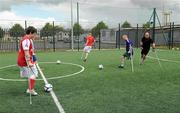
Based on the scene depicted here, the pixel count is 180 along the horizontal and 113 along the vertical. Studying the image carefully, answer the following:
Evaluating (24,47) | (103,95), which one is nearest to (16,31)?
(24,47)

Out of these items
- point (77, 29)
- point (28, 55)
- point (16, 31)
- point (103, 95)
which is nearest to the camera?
point (28, 55)

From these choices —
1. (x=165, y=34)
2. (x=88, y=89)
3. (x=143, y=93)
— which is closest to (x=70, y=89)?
(x=88, y=89)

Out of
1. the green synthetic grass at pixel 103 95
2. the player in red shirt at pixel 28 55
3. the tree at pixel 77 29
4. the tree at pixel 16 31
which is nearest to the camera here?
the green synthetic grass at pixel 103 95

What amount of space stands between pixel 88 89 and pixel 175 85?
116 inches

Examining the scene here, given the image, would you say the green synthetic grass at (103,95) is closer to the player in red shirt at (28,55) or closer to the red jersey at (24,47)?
the player in red shirt at (28,55)

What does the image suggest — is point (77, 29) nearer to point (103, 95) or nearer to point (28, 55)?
point (103, 95)

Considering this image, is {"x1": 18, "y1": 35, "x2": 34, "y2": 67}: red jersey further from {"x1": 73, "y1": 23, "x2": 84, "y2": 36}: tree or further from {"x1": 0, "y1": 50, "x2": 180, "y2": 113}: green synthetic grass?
{"x1": 73, "y1": 23, "x2": 84, "y2": 36}: tree

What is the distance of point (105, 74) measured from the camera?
13.1 m

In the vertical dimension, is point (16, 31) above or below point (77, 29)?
below

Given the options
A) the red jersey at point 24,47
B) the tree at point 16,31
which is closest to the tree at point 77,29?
the tree at point 16,31

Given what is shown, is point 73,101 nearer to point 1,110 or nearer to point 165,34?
point 1,110

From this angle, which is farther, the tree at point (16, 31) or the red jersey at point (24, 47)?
the tree at point (16, 31)

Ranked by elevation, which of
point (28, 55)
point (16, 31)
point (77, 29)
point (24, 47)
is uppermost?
point (77, 29)

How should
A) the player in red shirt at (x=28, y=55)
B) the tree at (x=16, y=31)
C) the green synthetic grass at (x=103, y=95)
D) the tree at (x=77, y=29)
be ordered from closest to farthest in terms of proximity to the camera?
1. the green synthetic grass at (x=103, y=95)
2. the player in red shirt at (x=28, y=55)
3. the tree at (x=16, y=31)
4. the tree at (x=77, y=29)
